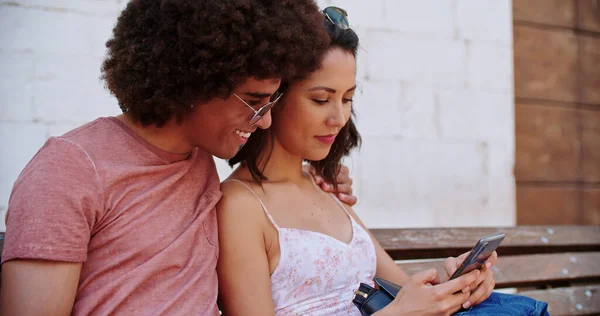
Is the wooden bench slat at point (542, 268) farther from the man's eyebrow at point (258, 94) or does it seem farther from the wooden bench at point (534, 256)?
the man's eyebrow at point (258, 94)

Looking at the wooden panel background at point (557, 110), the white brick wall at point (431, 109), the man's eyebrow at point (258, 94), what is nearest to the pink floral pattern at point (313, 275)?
the man's eyebrow at point (258, 94)

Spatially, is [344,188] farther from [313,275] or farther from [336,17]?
[336,17]

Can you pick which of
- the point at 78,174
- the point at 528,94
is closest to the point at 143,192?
the point at 78,174

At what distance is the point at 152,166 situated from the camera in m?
1.91

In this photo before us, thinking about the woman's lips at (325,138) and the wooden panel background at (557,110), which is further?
the wooden panel background at (557,110)

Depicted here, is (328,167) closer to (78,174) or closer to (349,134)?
(349,134)

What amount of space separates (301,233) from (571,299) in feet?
5.44

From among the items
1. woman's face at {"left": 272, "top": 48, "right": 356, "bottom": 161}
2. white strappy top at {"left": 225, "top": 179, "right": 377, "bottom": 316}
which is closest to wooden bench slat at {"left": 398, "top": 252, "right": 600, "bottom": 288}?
white strappy top at {"left": 225, "top": 179, "right": 377, "bottom": 316}

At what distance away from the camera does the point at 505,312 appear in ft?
6.70

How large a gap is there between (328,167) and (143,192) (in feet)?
3.16

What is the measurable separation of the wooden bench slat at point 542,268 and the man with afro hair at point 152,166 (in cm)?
122

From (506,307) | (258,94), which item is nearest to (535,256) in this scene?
(506,307)

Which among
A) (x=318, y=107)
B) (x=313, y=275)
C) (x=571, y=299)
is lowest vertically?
(x=571, y=299)

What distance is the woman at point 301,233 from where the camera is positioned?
2.09 meters
